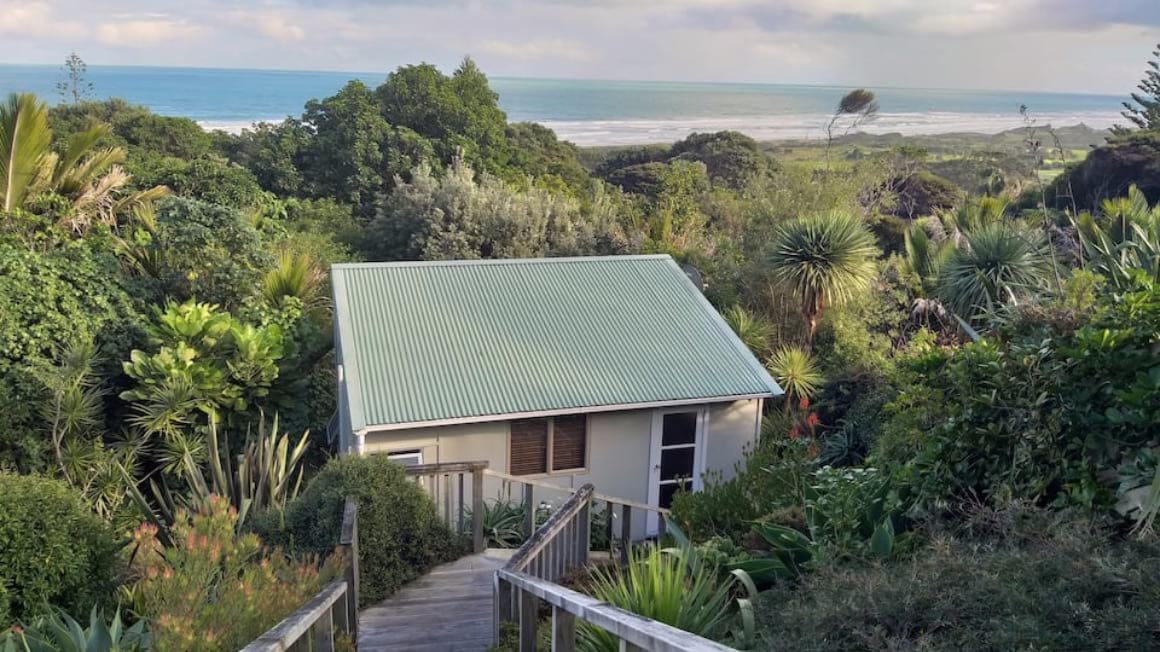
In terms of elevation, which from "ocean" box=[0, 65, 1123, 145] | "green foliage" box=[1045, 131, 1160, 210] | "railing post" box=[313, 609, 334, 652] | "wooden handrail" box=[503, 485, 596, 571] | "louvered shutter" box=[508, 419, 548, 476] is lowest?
"louvered shutter" box=[508, 419, 548, 476]

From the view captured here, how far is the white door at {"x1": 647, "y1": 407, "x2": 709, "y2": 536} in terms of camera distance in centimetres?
1135

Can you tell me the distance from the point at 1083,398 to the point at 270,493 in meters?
7.83

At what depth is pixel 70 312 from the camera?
1206 centimetres

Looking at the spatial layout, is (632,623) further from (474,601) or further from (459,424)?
(459,424)

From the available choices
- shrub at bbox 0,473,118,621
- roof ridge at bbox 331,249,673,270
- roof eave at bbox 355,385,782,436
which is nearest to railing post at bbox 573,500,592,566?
roof eave at bbox 355,385,782,436

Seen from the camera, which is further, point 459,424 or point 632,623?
point 459,424

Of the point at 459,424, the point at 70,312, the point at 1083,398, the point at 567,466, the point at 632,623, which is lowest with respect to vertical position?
the point at 567,466

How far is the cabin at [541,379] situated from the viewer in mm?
10320

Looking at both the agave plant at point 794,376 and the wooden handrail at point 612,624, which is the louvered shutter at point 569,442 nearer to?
the agave plant at point 794,376

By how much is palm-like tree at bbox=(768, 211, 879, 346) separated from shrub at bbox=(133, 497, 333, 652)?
12054 millimetres

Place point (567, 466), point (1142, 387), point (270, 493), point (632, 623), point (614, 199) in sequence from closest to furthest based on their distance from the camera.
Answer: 1. point (632, 623)
2. point (1142, 387)
3. point (270, 493)
4. point (567, 466)
5. point (614, 199)

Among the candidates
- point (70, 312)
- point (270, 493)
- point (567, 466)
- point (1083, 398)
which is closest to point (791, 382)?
point (567, 466)

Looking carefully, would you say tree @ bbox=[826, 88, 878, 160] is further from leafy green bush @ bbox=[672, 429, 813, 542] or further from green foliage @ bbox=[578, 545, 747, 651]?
green foliage @ bbox=[578, 545, 747, 651]

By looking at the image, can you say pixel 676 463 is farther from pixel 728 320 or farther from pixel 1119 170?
pixel 1119 170
